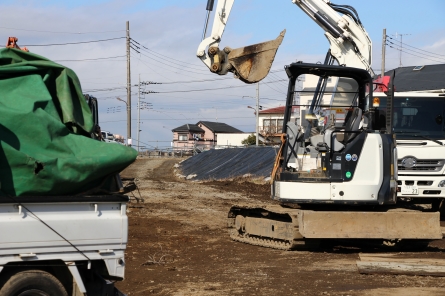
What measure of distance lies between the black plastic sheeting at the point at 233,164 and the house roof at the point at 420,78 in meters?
6.68

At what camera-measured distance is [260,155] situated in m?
31.7

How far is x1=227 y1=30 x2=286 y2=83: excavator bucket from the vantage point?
11.8 meters

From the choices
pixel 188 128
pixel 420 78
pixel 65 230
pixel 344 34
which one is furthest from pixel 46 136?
pixel 188 128

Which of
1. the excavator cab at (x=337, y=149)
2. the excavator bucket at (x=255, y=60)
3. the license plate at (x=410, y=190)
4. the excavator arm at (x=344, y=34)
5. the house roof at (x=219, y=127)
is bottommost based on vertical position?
the license plate at (x=410, y=190)

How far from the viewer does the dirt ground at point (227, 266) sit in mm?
8758

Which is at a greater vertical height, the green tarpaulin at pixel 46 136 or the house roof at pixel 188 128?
the house roof at pixel 188 128

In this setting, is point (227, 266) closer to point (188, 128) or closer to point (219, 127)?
point (188, 128)

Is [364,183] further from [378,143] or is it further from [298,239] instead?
[298,239]

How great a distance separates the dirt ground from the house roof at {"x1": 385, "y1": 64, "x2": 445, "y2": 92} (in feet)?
26.4

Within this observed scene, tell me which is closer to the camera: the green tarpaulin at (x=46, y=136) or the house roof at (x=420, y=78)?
the green tarpaulin at (x=46, y=136)

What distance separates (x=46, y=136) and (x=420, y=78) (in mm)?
19564

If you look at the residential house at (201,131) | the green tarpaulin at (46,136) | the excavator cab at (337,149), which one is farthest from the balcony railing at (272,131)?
the residential house at (201,131)

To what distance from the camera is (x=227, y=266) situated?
34.6ft

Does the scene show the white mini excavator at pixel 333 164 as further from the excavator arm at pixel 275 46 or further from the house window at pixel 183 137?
the house window at pixel 183 137
